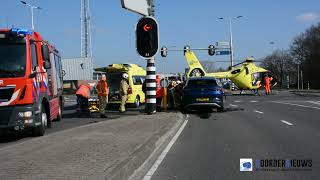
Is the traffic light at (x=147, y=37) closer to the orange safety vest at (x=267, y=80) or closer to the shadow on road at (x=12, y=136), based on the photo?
the shadow on road at (x=12, y=136)

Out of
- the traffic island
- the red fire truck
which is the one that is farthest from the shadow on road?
the traffic island

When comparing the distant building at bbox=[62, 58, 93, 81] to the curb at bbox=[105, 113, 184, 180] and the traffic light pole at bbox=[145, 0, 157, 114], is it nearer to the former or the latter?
the traffic light pole at bbox=[145, 0, 157, 114]

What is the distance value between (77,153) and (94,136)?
9.82ft

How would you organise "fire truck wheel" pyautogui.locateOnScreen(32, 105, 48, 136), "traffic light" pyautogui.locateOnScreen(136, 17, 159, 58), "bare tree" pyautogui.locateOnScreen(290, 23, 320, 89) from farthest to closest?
"bare tree" pyautogui.locateOnScreen(290, 23, 320, 89) < "traffic light" pyautogui.locateOnScreen(136, 17, 159, 58) < "fire truck wheel" pyautogui.locateOnScreen(32, 105, 48, 136)

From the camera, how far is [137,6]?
→ 19.6 metres

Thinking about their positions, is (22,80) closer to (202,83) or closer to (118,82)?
(202,83)

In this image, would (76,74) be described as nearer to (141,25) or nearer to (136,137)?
(141,25)

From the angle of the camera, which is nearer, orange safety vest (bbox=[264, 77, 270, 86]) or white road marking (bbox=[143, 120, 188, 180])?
white road marking (bbox=[143, 120, 188, 180])

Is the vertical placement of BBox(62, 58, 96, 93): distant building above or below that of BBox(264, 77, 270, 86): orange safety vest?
above

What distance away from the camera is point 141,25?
19.5m

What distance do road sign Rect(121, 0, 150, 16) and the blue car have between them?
5.06 m

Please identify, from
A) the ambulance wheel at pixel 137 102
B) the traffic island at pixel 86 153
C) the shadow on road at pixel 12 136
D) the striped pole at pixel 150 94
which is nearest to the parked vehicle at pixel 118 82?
the ambulance wheel at pixel 137 102

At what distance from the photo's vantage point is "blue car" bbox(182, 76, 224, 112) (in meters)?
23.7

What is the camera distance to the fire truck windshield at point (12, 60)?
1355cm
